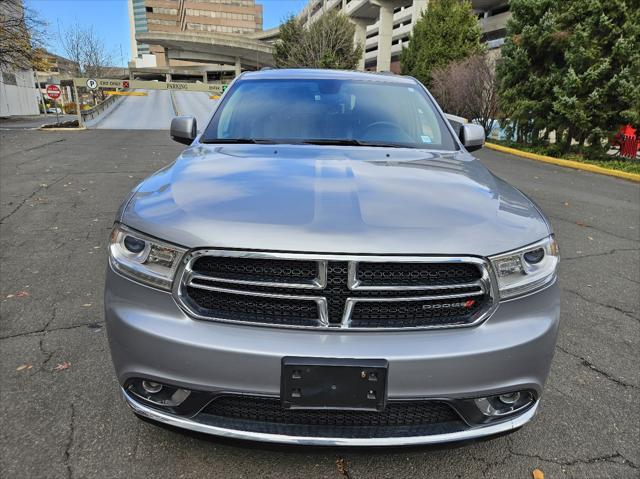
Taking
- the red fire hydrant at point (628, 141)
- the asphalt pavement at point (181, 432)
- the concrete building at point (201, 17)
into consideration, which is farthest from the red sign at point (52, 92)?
the concrete building at point (201, 17)

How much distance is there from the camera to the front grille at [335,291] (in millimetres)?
1608

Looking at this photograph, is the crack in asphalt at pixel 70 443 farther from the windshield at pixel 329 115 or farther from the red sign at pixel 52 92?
the red sign at pixel 52 92

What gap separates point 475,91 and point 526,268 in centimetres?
1768

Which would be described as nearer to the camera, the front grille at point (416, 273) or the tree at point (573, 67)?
the front grille at point (416, 273)

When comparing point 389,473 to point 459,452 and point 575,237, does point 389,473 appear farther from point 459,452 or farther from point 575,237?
point 575,237

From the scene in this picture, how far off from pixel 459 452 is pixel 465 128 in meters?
2.10

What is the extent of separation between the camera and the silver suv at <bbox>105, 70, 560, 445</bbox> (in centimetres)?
155

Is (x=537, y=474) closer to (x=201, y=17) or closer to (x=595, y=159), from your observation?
(x=595, y=159)

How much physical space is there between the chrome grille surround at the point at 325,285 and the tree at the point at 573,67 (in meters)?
12.3

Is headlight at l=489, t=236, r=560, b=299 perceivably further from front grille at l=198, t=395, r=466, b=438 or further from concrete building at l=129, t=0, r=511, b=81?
concrete building at l=129, t=0, r=511, b=81

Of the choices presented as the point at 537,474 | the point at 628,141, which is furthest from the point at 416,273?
the point at 628,141

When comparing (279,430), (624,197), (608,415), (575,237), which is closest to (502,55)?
(624,197)

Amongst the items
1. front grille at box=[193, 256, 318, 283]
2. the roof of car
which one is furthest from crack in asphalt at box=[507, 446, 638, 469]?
the roof of car

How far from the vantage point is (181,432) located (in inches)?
65.5
